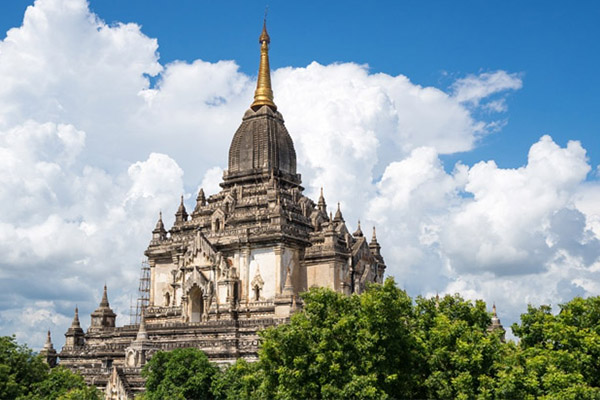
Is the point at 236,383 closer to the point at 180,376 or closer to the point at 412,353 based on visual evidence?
the point at 180,376

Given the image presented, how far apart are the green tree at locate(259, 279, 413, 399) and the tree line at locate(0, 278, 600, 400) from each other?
48 millimetres

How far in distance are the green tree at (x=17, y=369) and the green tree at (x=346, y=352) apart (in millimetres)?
16436

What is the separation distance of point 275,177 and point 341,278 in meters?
11.7

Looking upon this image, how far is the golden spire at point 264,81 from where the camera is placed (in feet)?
235

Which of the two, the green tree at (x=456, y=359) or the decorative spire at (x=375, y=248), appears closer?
the green tree at (x=456, y=359)

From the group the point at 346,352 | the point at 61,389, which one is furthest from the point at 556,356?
the point at 61,389

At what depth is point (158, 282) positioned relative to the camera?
66.4 m

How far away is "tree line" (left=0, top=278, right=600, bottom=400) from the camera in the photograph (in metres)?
34.0

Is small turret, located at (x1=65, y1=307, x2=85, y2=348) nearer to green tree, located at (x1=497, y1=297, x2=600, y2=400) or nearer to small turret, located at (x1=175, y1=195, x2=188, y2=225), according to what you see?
small turret, located at (x1=175, y1=195, x2=188, y2=225)

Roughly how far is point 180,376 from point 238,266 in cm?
1742

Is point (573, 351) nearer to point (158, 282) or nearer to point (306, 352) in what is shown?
point (306, 352)

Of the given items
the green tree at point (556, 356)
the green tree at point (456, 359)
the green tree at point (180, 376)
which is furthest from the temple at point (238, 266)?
the green tree at point (556, 356)

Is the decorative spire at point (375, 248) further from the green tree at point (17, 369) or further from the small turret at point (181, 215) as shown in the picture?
the green tree at point (17, 369)

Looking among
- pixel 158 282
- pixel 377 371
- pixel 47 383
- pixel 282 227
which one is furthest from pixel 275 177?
pixel 377 371
